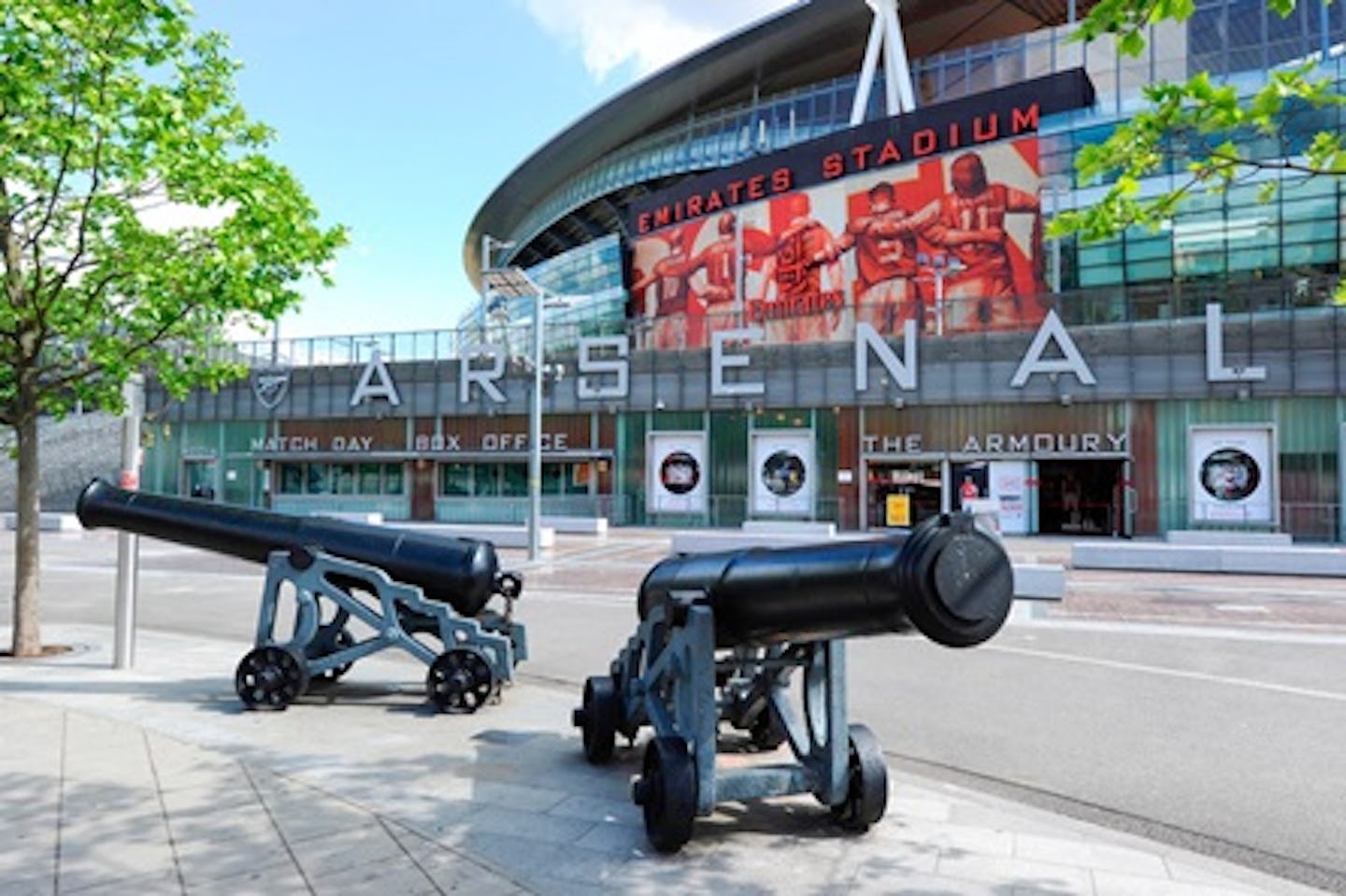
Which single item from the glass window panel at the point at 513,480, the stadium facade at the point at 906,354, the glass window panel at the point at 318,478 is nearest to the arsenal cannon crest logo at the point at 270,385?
the stadium facade at the point at 906,354

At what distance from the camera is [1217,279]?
3259 cm

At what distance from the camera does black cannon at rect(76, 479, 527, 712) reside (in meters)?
7.02

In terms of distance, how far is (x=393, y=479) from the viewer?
37.9m

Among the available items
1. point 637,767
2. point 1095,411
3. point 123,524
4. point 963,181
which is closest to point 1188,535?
point 1095,411

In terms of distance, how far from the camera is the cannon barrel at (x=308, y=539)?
731cm

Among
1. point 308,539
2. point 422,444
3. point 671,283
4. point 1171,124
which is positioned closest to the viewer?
point 1171,124

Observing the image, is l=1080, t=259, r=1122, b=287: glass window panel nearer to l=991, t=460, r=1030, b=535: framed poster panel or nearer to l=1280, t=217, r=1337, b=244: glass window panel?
l=1280, t=217, r=1337, b=244: glass window panel

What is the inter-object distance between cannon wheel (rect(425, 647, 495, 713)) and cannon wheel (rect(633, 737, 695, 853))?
290 centimetres

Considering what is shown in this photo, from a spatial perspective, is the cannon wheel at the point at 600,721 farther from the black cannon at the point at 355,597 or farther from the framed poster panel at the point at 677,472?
the framed poster panel at the point at 677,472

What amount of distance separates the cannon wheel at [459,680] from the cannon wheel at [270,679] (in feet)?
3.57

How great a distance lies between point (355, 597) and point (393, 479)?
32.0m

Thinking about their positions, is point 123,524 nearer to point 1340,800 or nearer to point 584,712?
point 584,712

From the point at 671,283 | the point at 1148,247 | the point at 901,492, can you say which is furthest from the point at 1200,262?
the point at 671,283

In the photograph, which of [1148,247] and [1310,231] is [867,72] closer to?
[1148,247]
